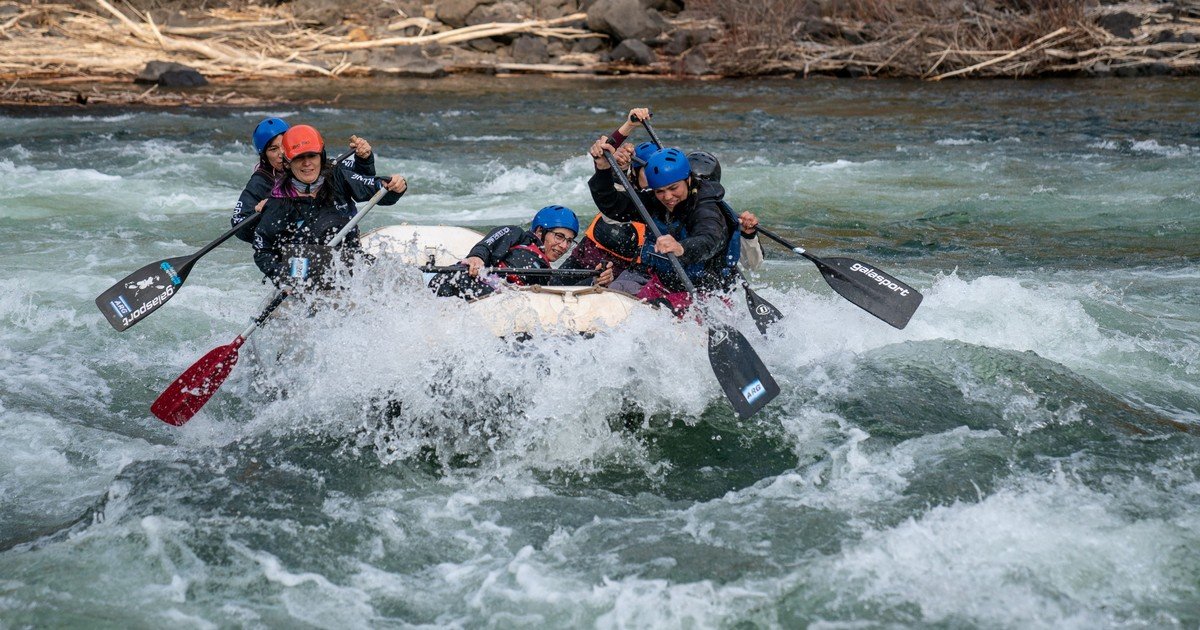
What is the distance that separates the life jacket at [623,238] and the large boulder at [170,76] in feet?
45.5

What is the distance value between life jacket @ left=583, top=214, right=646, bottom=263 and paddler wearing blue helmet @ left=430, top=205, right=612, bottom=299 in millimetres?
233

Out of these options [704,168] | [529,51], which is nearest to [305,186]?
[704,168]

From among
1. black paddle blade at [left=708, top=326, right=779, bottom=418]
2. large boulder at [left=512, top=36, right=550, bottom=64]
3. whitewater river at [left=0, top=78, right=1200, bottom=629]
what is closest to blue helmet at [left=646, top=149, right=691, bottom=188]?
whitewater river at [left=0, top=78, right=1200, bottom=629]

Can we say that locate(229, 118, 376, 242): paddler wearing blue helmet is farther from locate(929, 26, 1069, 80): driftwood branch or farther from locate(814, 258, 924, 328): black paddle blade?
locate(929, 26, 1069, 80): driftwood branch

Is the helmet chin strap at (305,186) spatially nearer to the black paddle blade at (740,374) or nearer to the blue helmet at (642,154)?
the blue helmet at (642,154)

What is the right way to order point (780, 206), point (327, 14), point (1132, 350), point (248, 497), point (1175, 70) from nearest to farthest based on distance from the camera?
point (248, 497) → point (1132, 350) → point (780, 206) → point (1175, 70) → point (327, 14)

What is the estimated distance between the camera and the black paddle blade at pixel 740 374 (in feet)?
18.3

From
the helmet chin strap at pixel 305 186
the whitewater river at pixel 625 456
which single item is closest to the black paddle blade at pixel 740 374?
the whitewater river at pixel 625 456

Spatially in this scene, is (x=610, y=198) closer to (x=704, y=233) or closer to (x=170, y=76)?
(x=704, y=233)

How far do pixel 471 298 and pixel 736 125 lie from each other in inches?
393

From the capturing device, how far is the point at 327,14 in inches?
886

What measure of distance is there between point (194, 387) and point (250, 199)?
1.12m

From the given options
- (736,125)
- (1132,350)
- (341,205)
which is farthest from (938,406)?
(736,125)

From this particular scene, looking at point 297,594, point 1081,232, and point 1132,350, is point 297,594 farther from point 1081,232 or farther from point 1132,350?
point 1081,232
